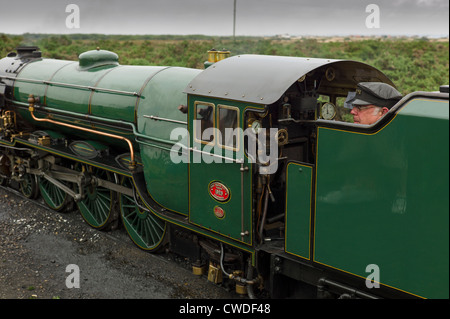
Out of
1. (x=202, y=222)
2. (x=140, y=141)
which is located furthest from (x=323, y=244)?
(x=140, y=141)

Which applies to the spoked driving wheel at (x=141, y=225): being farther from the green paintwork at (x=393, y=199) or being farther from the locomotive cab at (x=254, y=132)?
the green paintwork at (x=393, y=199)

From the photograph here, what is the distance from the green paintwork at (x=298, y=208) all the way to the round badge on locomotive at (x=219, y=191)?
85 cm

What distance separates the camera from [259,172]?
5605 mm

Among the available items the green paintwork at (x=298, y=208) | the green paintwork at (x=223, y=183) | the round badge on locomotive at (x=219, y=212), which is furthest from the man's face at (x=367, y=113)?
the round badge on locomotive at (x=219, y=212)

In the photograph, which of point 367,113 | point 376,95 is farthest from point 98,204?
point 376,95

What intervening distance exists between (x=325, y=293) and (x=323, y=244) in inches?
21.4

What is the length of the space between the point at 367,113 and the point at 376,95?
8.1 inches

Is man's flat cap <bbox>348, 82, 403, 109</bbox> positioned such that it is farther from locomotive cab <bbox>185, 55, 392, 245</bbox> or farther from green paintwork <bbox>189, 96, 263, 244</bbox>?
green paintwork <bbox>189, 96, 263, 244</bbox>

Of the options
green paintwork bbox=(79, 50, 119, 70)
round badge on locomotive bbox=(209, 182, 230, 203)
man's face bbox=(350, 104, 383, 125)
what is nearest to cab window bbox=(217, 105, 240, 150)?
round badge on locomotive bbox=(209, 182, 230, 203)

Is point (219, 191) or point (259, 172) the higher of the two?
point (259, 172)

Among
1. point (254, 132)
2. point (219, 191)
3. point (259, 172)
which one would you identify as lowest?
point (219, 191)

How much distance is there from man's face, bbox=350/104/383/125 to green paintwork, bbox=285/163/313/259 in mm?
758

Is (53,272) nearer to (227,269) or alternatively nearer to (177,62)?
(227,269)

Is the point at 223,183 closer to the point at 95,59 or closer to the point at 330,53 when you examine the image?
the point at 95,59
